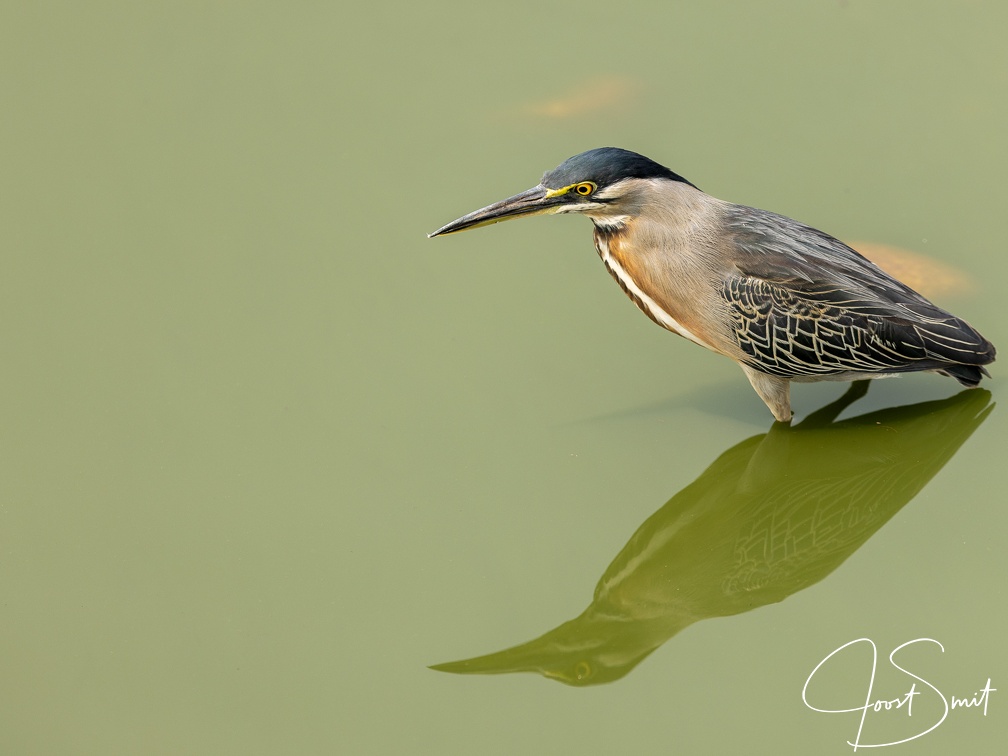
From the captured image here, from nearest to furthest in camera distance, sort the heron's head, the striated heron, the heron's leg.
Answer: the heron's head, the striated heron, the heron's leg

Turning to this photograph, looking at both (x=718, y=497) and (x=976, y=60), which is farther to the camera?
(x=976, y=60)

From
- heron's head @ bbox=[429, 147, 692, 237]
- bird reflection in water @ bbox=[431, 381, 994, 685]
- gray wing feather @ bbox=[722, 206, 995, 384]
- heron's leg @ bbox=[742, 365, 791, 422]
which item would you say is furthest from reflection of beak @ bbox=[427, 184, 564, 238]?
bird reflection in water @ bbox=[431, 381, 994, 685]

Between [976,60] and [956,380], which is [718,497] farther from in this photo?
[976,60]

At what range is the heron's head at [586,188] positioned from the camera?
16.2 ft

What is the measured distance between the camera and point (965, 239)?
6031 mm

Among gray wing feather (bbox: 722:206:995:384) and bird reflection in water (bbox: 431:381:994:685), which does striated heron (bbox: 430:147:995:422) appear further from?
bird reflection in water (bbox: 431:381:994:685)

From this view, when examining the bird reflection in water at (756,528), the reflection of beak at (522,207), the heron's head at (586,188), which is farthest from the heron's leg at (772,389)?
the reflection of beak at (522,207)

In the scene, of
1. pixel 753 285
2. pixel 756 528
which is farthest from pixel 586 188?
pixel 756 528

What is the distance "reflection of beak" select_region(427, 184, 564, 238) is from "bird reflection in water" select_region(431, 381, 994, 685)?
4.52 feet

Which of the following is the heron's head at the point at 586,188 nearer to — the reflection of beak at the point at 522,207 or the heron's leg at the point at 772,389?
the reflection of beak at the point at 522,207

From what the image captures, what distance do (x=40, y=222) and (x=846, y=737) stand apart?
15.3 ft

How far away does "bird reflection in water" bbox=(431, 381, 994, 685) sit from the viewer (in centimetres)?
457

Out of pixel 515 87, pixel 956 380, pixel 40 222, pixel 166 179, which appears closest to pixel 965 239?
pixel 956 380

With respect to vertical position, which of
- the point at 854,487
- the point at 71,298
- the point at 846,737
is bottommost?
the point at 846,737
